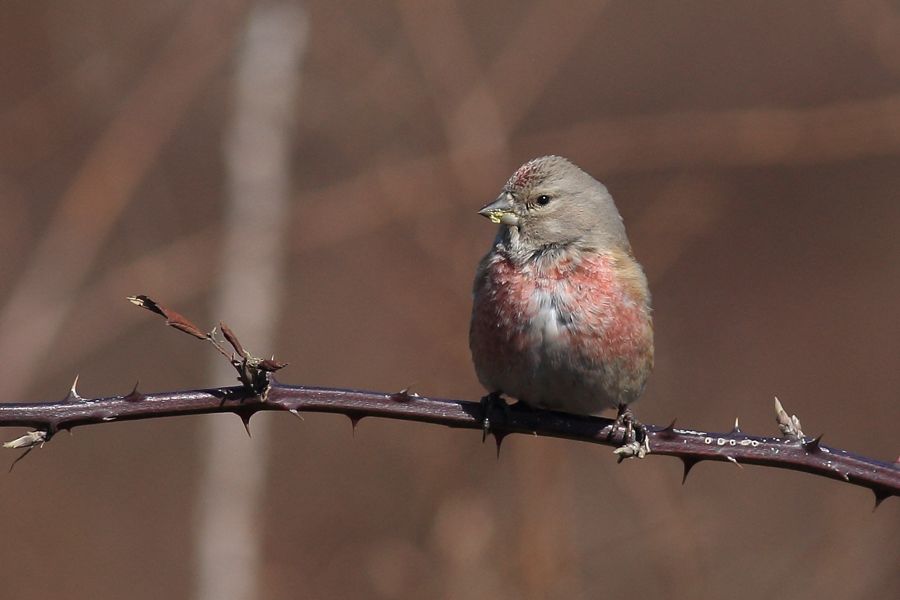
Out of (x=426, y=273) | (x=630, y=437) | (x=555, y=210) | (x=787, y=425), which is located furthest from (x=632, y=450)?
(x=426, y=273)

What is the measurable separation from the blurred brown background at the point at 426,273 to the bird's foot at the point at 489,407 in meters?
2.20

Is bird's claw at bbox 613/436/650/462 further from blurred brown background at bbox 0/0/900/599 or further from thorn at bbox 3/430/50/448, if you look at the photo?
blurred brown background at bbox 0/0/900/599

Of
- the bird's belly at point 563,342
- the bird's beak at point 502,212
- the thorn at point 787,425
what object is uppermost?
the bird's beak at point 502,212

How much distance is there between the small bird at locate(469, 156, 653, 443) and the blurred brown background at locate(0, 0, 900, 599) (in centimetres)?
199

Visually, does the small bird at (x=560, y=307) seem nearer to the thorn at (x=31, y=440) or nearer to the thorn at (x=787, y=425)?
the thorn at (x=787, y=425)

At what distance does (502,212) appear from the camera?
4895 mm

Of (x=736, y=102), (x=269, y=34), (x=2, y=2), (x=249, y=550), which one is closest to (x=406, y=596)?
(x=249, y=550)

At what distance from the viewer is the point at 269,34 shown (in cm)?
737

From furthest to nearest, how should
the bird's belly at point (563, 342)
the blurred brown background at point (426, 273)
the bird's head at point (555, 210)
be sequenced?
the blurred brown background at point (426, 273)
the bird's head at point (555, 210)
the bird's belly at point (563, 342)

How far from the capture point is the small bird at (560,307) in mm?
4477

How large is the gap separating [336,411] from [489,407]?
971 mm

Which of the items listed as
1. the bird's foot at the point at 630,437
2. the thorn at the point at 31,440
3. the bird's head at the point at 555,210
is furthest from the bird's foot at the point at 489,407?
the thorn at the point at 31,440

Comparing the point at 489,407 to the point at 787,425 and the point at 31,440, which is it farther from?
the point at 31,440

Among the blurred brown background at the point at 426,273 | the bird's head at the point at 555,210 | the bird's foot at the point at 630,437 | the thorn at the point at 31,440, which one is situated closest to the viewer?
the thorn at the point at 31,440
